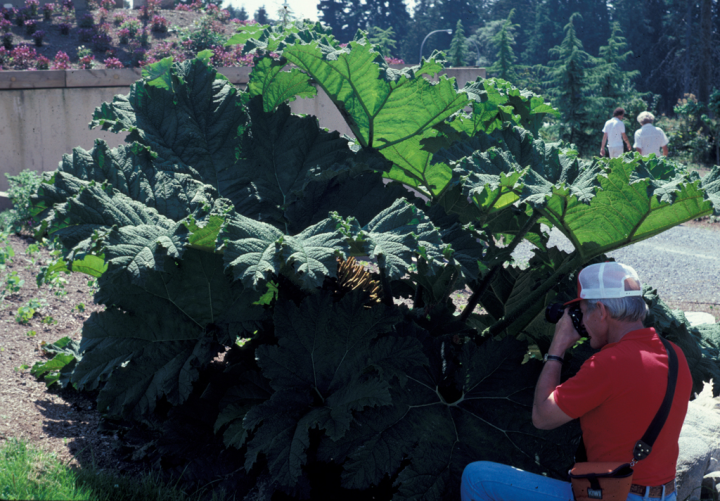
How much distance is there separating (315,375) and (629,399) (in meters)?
1.16

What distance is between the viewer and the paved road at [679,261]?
7.57m

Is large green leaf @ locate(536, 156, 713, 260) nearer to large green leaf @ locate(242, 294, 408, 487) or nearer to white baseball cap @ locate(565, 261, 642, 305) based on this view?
white baseball cap @ locate(565, 261, 642, 305)

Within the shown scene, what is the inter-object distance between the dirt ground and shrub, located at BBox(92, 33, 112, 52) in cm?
1058

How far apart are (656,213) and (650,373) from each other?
85cm

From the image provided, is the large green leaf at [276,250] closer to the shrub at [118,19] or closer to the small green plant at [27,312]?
the small green plant at [27,312]

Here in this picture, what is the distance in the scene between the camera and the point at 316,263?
2.12 meters

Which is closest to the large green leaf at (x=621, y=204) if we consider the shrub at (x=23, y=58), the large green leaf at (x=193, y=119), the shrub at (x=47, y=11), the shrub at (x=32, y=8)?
the large green leaf at (x=193, y=119)

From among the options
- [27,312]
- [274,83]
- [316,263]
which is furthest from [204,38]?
[316,263]

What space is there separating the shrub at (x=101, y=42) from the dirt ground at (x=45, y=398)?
416 inches

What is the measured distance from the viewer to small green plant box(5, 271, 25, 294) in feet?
14.7

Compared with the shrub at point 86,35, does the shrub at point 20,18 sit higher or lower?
higher

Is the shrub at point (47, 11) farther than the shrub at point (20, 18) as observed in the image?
Yes

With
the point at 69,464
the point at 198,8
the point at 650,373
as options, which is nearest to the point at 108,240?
the point at 69,464

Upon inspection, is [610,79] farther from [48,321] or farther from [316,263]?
[316,263]
